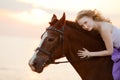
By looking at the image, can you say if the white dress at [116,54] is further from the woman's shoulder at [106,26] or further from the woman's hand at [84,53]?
the woman's hand at [84,53]

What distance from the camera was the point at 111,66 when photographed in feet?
25.2

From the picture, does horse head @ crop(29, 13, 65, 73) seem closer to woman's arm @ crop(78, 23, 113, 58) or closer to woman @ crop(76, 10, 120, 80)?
woman @ crop(76, 10, 120, 80)

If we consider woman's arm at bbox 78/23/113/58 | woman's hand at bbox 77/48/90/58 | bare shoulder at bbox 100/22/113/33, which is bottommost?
woman's hand at bbox 77/48/90/58

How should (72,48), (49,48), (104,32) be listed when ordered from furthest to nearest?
1. (72,48)
2. (49,48)
3. (104,32)

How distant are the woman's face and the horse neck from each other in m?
0.10

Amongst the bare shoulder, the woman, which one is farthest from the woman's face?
the bare shoulder

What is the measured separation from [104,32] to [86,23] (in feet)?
1.17

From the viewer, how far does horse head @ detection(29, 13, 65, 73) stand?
7.68 m

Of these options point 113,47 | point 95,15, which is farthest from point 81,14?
point 113,47

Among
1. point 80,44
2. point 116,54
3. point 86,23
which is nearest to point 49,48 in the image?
point 80,44

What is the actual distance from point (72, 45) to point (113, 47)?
2.12ft

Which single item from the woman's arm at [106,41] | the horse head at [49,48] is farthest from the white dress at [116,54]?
the horse head at [49,48]

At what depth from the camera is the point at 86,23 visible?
25.5ft

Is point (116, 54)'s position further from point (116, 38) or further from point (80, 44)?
point (80, 44)
